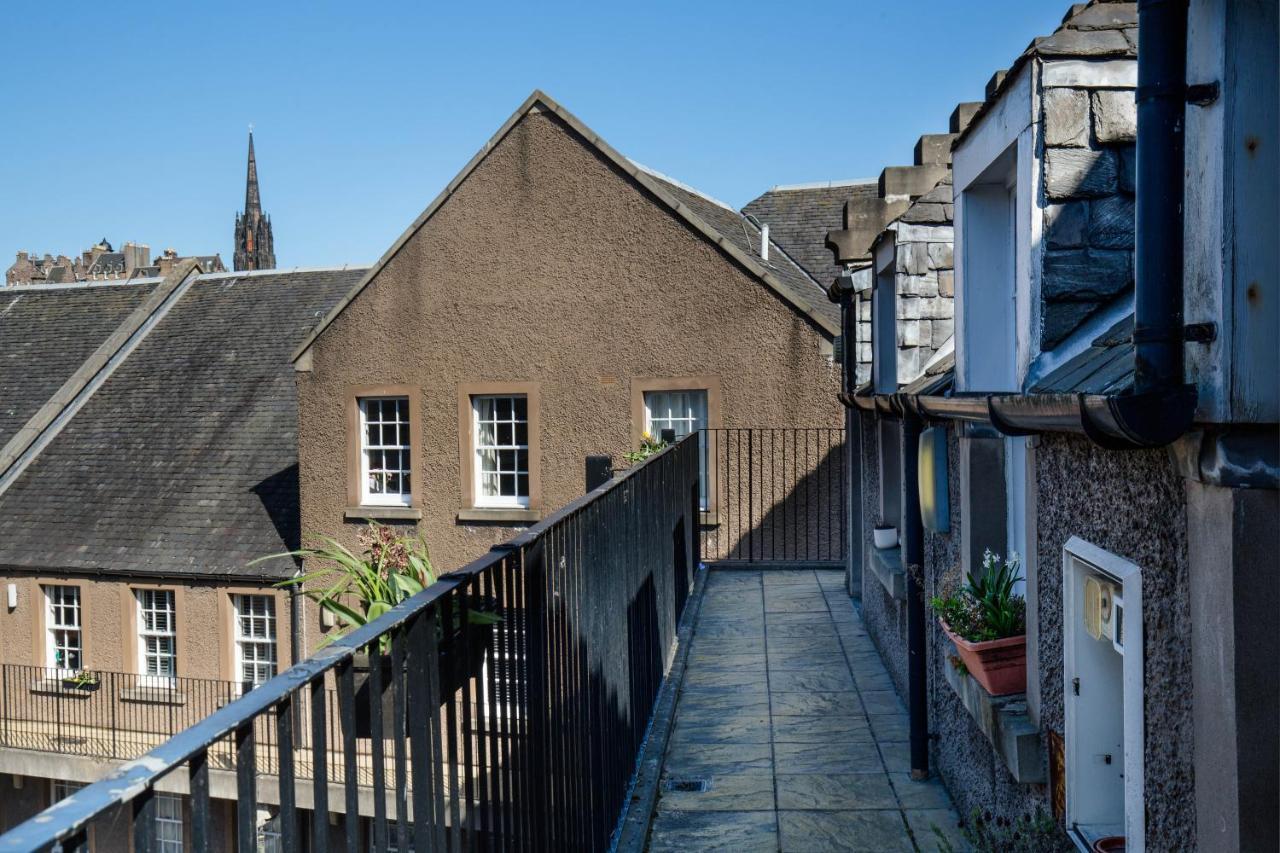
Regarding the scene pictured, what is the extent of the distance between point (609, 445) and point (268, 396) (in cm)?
891

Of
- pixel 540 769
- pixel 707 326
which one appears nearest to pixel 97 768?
pixel 707 326

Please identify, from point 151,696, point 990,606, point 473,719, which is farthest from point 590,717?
point 151,696

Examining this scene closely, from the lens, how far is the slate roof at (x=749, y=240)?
59.9 ft

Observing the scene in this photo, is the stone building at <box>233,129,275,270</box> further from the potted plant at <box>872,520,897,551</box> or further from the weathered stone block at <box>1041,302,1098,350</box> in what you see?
the weathered stone block at <box>1041,302,1098,350</box>

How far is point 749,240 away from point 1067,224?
56.2 ft

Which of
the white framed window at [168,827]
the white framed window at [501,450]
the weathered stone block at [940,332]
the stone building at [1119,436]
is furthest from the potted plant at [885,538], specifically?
the white framed window at [501,450]

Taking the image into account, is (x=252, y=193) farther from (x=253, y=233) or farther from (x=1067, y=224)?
(x=1067, y=224)

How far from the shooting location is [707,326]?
1725 cm

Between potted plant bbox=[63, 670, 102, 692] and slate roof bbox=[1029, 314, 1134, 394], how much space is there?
20.0 metres

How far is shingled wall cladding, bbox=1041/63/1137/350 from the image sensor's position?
13.6 ft

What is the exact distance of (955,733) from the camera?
18.7ft

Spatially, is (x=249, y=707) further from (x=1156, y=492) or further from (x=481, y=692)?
(x=1156, y=492)

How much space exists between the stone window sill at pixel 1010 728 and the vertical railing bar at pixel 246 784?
3.00m

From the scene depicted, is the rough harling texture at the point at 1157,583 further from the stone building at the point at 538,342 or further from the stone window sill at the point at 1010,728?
the stone building at the point at 538,342
